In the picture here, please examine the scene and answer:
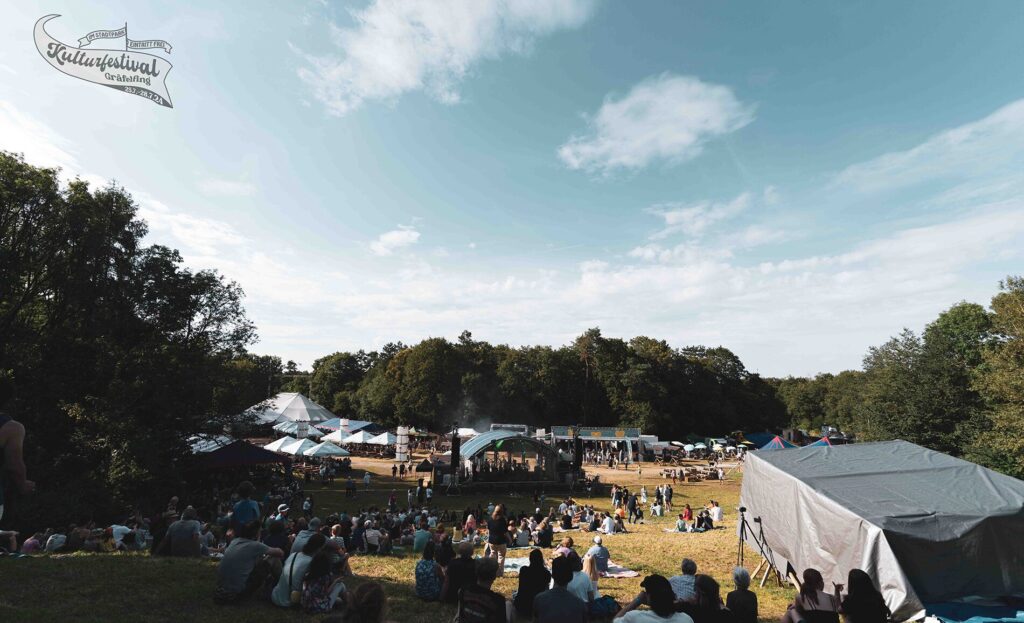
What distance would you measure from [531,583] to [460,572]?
111cm

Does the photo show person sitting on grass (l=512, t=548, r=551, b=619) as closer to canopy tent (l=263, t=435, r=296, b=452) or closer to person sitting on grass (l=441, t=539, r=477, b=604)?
person sitting on grass (l=441, t=539, r=477, b=604)

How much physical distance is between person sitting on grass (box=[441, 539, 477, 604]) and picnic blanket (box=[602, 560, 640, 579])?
4534mm

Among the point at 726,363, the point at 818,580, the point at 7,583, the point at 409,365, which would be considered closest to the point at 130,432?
the point at 7,583

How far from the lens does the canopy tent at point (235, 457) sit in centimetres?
2173

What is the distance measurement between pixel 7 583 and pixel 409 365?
192 ft

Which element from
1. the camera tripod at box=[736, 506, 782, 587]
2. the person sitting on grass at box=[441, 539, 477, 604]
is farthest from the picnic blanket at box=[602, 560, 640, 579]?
the person sitting on grass at box=[441, 539, 477, 604]

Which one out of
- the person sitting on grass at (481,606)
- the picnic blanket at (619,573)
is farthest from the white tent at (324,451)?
the person sitting on grass at (481,606)

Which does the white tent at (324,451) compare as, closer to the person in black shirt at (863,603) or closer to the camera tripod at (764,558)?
the camera tripod at (764,558)

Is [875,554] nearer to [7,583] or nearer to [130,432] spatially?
[7,583]

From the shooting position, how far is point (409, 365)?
65312 mm

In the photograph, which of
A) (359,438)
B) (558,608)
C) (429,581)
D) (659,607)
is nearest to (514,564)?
(429,581)

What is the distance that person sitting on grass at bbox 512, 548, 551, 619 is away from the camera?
6.88 metres

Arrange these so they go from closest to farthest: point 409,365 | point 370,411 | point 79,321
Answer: point 79,321 < point 409,365 < point 370,411

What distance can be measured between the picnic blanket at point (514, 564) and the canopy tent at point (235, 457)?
15.2 m
